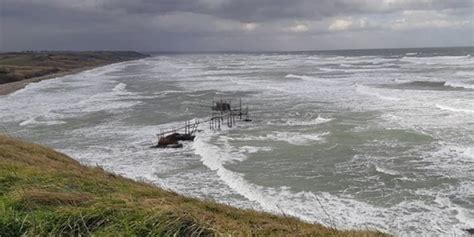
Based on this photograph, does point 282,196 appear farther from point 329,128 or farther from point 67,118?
point 67,118

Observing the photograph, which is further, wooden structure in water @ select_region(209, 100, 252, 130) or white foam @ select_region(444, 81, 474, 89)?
white foam @ select_region(444, 81, 474, 89)

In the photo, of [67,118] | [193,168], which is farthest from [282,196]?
[67,118]

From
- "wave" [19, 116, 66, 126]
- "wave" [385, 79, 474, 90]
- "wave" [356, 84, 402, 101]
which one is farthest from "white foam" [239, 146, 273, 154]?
"wave" [385, 79, 474, 90]

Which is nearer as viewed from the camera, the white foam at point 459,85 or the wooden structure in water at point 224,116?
the wooden structure in water at point 224,116

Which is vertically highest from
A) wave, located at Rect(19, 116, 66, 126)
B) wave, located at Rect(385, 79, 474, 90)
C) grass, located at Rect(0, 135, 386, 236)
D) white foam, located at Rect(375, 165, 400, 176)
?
grass, located at Rect(0, 135, 386, 236)

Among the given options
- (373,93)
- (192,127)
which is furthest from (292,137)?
(373,93)

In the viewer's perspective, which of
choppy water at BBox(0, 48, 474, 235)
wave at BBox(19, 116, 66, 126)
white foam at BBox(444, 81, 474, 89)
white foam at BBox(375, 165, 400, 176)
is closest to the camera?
choppy water at BBox(0, 48, 474, 235)

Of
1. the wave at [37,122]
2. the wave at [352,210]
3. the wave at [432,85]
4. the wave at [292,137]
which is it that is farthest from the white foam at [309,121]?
the wave at [432,85]

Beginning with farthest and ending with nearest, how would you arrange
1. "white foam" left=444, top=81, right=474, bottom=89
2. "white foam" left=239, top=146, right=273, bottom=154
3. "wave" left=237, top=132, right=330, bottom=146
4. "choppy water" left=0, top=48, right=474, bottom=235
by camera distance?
"white foam" left=444, top=81, right=474, bottom=89
"wave" left=237, top=132, right=330, bottom=146
"white foam" left=239, top=146, right=273, bottom=154
"choppy water" left=0, top=48, right=474, bottom=235

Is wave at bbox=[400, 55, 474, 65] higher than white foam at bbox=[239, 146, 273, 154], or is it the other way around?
white foam at bbox=[239, 146, 273, 154]

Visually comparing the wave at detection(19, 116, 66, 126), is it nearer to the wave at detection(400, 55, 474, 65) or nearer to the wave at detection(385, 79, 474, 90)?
the wave at detection(385, 79, 474, 90)

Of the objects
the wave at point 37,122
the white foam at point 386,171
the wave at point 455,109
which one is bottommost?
the wave at point 37,122

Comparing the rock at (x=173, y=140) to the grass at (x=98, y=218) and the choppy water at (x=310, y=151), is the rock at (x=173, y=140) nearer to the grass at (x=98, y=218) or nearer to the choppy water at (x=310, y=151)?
the choppy water at (x=310, y=151)

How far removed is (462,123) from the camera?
30.6m
